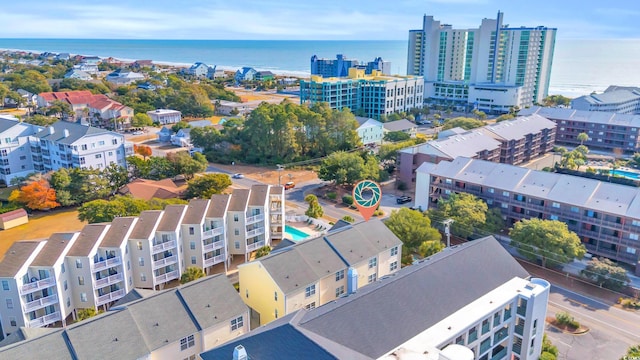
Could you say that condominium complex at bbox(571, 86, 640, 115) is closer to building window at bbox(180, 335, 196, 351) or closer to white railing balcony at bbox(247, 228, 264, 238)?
white railing balcony at bbox(247, 228, 264, 238)

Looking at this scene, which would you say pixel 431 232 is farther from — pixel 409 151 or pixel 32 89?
pixel 32 89

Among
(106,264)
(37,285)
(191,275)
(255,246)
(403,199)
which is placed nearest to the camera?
(37,285)

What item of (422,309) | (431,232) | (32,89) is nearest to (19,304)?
(422,309)

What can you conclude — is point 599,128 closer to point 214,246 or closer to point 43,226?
point 214,246

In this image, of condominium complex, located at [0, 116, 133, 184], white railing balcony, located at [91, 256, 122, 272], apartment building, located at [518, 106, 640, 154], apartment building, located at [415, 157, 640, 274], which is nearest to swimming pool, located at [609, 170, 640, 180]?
apartment building, located at [518, 106, 640, 154]

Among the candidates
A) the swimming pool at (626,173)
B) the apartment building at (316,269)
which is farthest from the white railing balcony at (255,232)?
the swimming pool at (626,173)

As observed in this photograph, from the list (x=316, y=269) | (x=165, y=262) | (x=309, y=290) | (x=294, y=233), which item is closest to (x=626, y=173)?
(x=294, y=233)
